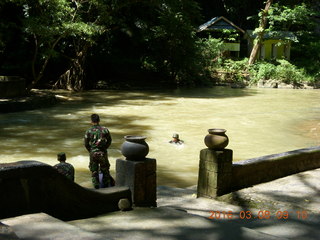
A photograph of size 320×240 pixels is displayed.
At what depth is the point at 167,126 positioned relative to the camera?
16.8 meters

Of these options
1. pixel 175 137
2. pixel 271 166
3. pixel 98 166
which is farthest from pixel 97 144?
pixel 175 137

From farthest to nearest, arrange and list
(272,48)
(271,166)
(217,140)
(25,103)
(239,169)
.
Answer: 1. (272,48)
2. (25,103)
3. (271,166)
4. (239,169)
5. (217,140)

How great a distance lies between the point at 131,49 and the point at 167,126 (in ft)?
73.0

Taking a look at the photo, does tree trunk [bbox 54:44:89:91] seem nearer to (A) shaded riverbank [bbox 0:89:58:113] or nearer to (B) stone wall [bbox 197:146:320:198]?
(A) shaded riverbank [bbox 0:89:58:113]

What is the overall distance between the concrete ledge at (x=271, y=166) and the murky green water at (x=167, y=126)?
92.8 inches

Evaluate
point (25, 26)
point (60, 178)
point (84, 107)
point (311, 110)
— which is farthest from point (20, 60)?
point (60, 178)

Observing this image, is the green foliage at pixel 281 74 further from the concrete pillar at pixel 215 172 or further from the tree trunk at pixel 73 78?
the concrete pillar at pixel 215 172

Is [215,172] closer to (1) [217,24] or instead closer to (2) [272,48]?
(1) [217,24]

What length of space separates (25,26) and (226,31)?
2400cm

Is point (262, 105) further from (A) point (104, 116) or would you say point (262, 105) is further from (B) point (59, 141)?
(B) point (59, 141)

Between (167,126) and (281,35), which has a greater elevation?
(281,35)

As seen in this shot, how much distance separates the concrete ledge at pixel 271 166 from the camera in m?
7.13

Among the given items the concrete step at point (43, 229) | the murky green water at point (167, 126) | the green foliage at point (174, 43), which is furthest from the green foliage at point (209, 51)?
the concrete step at point (43, 229)
